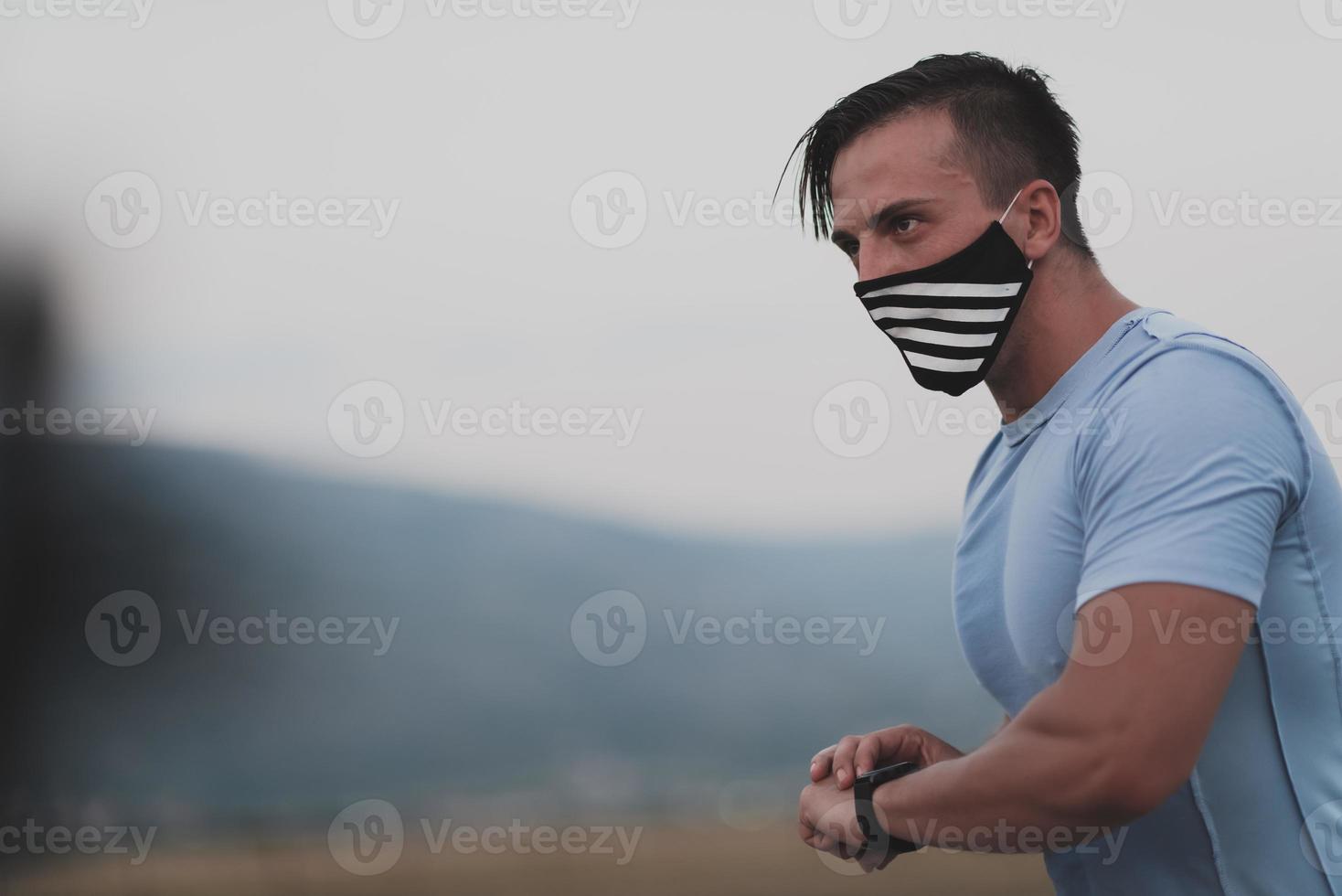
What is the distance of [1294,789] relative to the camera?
1.19m

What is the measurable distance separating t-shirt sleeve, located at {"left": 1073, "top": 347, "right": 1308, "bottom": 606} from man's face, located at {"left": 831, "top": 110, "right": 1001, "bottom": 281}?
17.4 inches

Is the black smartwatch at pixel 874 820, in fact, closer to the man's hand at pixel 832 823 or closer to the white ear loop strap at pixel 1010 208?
the man's hand at pixel 832 823

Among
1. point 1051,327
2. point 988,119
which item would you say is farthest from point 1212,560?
point 988,119

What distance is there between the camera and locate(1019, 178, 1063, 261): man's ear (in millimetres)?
1574

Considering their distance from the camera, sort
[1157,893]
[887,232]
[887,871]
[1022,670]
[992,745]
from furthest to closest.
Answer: [887,871]
[887,232]
[1022,670]
[1157,893]
[992,745]

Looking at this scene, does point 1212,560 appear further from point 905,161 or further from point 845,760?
point 905,161

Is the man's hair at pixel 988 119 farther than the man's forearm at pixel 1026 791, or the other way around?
the man's hair at pixel 988 119

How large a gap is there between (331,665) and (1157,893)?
5301mm

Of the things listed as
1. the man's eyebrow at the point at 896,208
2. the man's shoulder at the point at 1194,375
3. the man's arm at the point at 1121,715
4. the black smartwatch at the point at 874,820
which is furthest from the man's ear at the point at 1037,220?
the black smartwatch at the point at 874,820

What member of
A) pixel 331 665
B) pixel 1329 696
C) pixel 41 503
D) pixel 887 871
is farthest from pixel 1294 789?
pixel 41 503

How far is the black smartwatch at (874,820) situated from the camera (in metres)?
1.32

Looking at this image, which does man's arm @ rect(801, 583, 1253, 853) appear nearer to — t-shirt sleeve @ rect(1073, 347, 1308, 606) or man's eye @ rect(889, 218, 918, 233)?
t-shirt sleeve @ rect(1073, 347, 1308, 606)

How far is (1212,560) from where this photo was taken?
1041 mm

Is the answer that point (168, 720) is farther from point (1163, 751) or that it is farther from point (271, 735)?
point (1163, 751)
